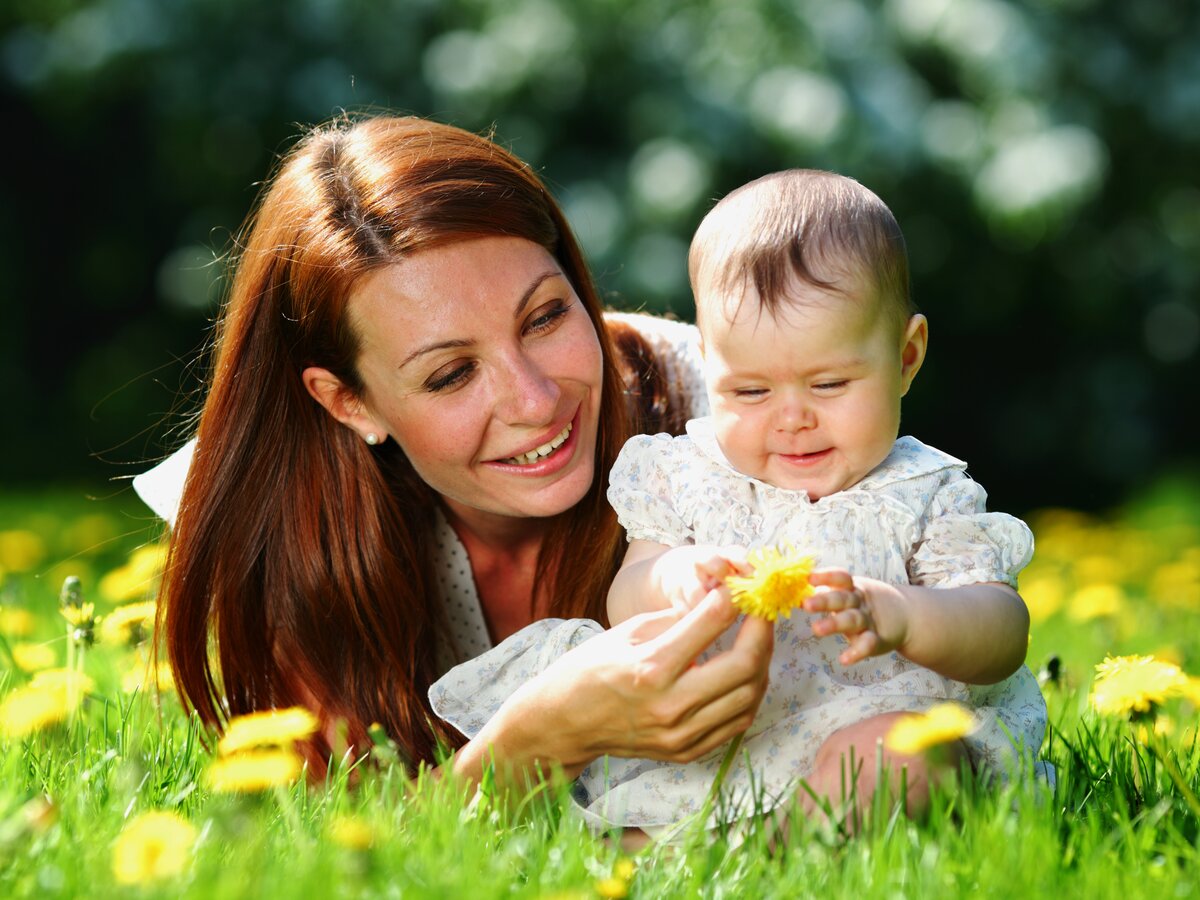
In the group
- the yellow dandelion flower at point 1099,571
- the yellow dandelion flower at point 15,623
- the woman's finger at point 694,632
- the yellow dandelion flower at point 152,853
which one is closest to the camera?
the yellow dandelion flower at point 152,853

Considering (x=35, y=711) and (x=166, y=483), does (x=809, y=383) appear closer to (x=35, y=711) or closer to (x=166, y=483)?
(x=35, y=711)

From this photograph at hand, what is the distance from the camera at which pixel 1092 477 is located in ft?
21.6

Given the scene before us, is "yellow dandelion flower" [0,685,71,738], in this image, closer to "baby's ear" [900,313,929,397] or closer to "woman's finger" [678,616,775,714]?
"woman's finger" [678,616,775,714]

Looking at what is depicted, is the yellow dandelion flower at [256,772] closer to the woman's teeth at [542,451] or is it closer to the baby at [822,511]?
the baby at [822,511]

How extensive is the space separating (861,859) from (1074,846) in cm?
29

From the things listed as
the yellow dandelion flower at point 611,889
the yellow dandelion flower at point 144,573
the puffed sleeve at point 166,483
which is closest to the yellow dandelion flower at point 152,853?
the yellow dandelion flower at point 611,889

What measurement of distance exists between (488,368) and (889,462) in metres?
0.68

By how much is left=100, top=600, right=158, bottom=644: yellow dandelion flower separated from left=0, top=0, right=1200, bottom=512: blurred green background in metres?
2.26

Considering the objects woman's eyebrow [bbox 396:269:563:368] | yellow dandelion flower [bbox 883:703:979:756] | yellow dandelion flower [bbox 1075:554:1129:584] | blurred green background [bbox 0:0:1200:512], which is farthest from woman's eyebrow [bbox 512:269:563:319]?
blurred green background [bbox 0:0:1200:512]

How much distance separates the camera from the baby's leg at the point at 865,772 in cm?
177

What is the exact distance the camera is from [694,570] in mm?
1787

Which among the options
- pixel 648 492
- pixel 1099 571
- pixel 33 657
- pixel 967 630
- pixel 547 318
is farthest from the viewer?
pixel 1099 571

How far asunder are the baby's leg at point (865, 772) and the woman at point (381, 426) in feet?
2.01

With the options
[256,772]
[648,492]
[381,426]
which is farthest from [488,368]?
[256,772]
